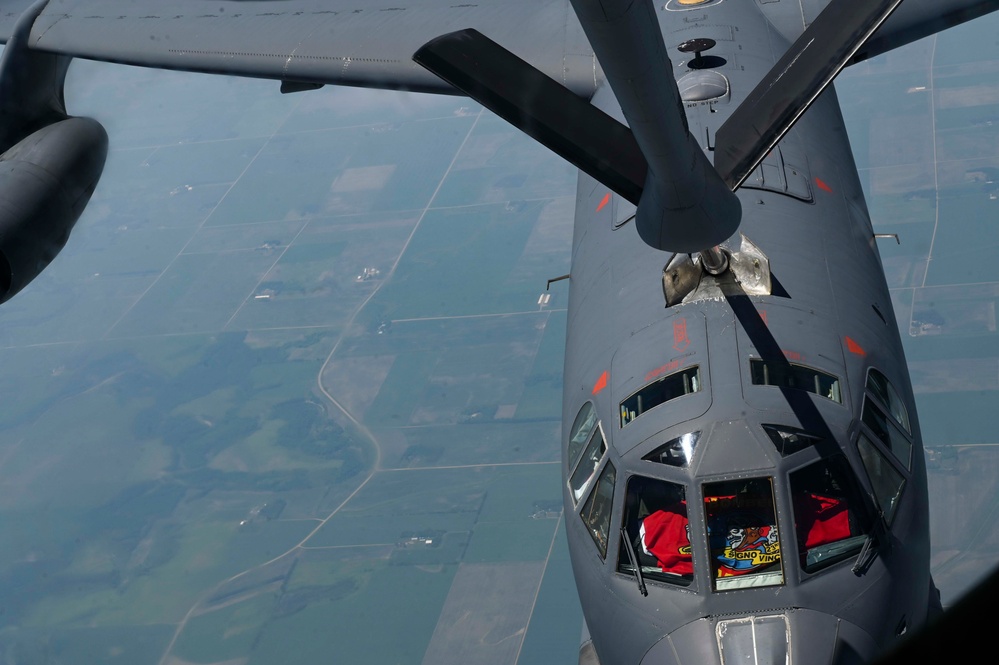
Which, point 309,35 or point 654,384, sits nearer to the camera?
point 654,384

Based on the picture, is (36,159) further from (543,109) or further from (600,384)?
(543,109)

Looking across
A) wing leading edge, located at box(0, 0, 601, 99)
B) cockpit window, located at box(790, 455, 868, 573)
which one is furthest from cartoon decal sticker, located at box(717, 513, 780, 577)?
wing leading edge, located at box(0, 0, 601, 99)

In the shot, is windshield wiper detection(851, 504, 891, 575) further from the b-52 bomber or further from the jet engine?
the jet engine

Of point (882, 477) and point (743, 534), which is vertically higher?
point (743, 534)

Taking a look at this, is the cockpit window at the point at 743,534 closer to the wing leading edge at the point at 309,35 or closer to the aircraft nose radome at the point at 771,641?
the aircraft nose radome at the point at 771,641

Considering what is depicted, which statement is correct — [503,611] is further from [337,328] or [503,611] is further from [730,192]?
[730,192]

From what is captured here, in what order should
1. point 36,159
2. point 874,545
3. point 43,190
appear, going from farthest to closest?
point 36,159 < point 43,190 < point 874,545

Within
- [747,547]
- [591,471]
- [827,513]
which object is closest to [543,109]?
[591,471]
